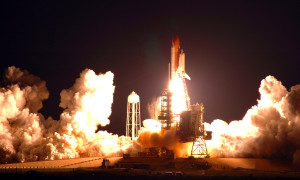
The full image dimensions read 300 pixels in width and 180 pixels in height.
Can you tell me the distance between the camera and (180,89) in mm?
76125

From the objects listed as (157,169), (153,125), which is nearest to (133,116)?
(153,125)

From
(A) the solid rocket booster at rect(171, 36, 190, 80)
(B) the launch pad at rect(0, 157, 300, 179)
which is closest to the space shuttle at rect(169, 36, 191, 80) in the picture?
(A) the solid rocket booster at rect(171, 36, 190, 80)

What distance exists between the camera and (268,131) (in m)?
68.5

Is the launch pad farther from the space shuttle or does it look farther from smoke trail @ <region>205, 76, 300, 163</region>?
the space shuttle

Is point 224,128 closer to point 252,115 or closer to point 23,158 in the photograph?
point 252,115

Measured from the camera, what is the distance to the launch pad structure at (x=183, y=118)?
6881 cm

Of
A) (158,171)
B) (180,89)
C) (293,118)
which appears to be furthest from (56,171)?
(293,118)

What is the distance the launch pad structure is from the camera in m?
68.8

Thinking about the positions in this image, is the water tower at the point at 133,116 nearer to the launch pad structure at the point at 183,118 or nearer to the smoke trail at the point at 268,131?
the launch pad structure at the point at 183,118

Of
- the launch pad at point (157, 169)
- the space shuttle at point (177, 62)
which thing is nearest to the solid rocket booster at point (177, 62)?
the space shuttle at point (177, 62)

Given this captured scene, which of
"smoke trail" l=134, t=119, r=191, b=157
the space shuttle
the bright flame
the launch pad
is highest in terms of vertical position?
the space shuttle

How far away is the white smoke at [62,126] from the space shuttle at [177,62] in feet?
31.2

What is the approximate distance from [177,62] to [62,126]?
52.6 feet

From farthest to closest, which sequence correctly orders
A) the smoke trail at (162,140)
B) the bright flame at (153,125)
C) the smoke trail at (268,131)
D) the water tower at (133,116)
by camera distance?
the water tower at (133,116) < the bright flame at (153,125) < the smoke trail at (162,140) < the smoke trail at (268,131)
